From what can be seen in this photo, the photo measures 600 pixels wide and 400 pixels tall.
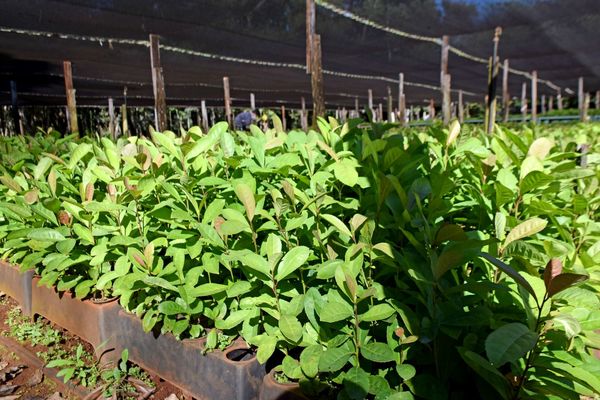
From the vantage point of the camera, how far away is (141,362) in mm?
1790

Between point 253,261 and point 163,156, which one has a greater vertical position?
point 163,156

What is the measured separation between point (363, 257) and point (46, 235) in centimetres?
128

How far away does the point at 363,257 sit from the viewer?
131cm

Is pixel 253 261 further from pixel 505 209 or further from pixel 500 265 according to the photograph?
pixel 505 209

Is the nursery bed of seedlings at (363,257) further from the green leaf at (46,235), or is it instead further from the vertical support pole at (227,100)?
the vertical support pole at (227,100)

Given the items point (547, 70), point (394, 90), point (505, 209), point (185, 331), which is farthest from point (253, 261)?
point (394, 90)

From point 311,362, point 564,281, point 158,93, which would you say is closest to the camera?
point 564,281

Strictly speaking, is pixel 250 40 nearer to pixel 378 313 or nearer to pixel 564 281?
pixel 378 313

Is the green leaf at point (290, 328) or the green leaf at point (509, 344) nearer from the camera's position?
the green leaf at point (509, 344)

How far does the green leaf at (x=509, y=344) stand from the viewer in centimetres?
81

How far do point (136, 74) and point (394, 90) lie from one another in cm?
1148

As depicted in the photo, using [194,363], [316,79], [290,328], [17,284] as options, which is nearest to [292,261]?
[290,328]

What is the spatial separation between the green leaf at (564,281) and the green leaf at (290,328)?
0.62 metres

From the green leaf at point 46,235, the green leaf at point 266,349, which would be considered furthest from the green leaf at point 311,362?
the green leaf at point 46,235
